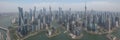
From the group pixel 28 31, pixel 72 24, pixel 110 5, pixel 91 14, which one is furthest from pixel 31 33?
pixel 110 5

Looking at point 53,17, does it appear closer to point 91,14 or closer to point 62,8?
point 62,8

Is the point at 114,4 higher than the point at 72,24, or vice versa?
the point at 114,4

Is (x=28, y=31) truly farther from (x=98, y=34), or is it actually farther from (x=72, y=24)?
(x=98, y=34)

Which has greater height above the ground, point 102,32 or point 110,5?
point 110,5

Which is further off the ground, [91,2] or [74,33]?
[91,2]

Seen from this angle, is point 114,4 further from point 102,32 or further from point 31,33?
point 31,33

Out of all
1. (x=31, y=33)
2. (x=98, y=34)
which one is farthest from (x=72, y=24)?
(x=31, y=33)

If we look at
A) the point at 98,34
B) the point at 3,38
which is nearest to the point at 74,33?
the point at 98,34
